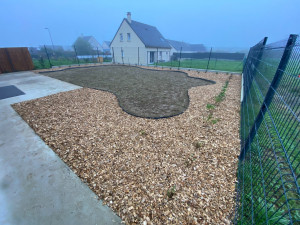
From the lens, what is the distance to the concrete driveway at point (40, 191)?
1748mm

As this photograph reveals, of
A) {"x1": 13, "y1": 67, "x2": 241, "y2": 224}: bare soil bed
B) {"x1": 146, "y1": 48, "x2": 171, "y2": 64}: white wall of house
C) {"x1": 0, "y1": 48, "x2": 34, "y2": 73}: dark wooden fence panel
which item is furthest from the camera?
{"x1": 146, "y1": 48, "x2": 171, "y2": 64}: white wall of house

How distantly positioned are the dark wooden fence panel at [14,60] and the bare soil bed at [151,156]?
912 centimetres

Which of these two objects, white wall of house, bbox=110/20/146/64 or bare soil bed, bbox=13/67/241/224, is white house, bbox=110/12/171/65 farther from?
bare soil bed, bbox=13/67/241/224

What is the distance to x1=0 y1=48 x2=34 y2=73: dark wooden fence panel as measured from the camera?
10375 millimetres

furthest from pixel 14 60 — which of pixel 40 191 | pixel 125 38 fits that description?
pixel 40 191

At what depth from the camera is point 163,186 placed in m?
2.12

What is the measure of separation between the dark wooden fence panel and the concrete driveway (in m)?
11.3

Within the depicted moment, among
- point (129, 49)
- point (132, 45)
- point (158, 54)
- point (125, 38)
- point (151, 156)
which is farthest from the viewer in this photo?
point (158, 54)

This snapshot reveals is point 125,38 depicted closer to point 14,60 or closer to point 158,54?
point 158,54

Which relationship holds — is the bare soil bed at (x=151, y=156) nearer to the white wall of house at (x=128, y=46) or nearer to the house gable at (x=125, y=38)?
the white wall of house at (x=128, y=46)

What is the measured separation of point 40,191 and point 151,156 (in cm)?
175

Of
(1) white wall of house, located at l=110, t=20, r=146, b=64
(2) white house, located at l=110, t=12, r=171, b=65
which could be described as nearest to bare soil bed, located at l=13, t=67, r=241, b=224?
(2) white house, located at l=110, t=12, r=171, b=65

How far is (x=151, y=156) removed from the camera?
2.67 metres

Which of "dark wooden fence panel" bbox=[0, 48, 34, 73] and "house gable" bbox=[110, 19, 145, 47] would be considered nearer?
"dark wooden fence panel" bbox=[0, 48, 34, 73]
